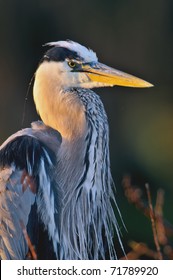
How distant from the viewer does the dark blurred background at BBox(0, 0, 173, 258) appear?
4.91 meters

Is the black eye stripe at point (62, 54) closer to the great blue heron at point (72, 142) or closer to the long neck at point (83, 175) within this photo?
the great blue heron at point (72, 142)

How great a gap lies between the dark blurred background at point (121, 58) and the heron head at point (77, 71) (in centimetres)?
240

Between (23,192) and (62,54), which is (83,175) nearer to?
(23,192)

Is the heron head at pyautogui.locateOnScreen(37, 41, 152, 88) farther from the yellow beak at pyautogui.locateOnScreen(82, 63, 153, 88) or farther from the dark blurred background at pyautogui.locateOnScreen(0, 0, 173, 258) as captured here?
the dark blurred background at pyautogui.locateOnScreen(0, 0, 173, 258)

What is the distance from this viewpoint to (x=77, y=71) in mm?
2338

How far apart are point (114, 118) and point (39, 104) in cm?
272

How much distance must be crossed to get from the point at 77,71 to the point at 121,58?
277 cm

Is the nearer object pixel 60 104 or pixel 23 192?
pixel 23 192

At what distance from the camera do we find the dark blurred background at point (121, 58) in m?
4.91

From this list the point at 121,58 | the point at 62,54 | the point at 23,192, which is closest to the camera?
the point at 23,192

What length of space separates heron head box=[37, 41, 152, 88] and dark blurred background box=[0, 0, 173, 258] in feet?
7.87

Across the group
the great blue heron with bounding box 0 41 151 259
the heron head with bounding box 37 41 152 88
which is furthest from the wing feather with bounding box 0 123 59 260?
the heron head with bounding box 37 41 152 88

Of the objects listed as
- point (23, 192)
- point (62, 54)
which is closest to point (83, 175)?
point (23, 192)

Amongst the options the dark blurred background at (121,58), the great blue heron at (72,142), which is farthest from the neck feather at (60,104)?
the dark blurred background at (121,58)
